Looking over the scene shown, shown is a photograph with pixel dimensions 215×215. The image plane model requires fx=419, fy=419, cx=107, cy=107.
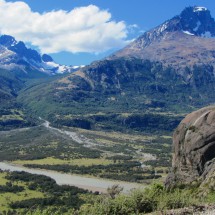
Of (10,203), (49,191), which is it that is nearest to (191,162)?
(10,203)

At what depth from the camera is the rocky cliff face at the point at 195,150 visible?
142ft

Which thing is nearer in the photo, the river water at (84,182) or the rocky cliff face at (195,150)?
the rocky cliff face at (195,150)

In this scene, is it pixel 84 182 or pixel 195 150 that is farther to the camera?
pixel 84 182

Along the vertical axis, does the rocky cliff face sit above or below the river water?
above

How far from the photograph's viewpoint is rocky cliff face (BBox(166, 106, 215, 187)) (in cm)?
4322

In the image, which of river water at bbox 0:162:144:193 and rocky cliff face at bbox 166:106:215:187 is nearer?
rocky cliff face at bbox 166:106:215:187

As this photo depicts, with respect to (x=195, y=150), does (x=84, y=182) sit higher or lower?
lower

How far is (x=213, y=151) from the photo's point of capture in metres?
43.3

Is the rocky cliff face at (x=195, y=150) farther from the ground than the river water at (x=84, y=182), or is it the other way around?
the rocky cliff face at (x=195, y=150)

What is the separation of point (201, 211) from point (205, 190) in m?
12.0

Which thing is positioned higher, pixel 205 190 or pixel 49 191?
pixel 205 190

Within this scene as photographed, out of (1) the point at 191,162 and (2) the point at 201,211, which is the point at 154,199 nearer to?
(2) the point at 201,211

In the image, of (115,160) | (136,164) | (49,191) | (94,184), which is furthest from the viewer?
(115,160)

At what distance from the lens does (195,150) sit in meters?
44.5
